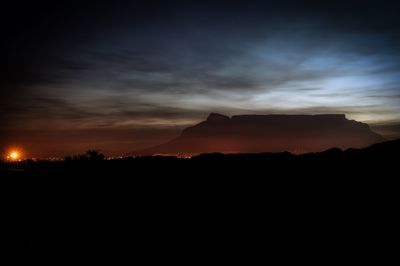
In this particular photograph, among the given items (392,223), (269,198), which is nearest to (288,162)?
(269,198)

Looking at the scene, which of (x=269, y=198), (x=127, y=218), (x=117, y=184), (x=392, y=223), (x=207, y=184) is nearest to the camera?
(x=392, y=223)

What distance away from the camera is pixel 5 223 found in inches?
551

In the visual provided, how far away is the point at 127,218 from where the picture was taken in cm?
1339

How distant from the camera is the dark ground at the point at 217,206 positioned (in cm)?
1048

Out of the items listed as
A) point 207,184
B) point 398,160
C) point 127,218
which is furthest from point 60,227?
point 398,160

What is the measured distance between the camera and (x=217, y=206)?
42.0 feet

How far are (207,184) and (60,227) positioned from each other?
606 centimetres

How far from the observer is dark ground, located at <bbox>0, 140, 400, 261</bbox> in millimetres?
10484

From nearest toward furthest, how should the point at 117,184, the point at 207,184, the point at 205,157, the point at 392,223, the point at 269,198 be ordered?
the point at 392,223, the point at 269,198, the point at 207,184, the point at 117,184, the point at 205,157

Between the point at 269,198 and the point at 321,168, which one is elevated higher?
the point at 321,168

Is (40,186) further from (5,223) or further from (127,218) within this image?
(127,218)

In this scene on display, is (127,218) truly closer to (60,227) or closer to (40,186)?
(60,227)

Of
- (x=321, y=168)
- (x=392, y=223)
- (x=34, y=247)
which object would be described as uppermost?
(x=321, y=168)

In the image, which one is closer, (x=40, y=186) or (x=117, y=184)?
(x=117, y=184)
